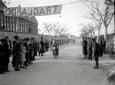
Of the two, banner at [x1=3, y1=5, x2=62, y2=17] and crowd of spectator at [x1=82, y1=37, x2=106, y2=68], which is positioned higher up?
banner at [x1=3, y1=5, x2=62, y2=17]

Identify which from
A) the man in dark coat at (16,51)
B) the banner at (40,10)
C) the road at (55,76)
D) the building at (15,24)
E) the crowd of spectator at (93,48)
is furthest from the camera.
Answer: the building at (15,24)

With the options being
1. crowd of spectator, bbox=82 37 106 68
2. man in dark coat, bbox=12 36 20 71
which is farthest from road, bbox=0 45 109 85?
crowd of spectator, bbox=82 37 106 68

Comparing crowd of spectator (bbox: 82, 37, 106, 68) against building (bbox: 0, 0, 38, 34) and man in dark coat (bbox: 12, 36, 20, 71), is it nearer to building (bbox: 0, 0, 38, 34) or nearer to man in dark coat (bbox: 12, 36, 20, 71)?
man in dark coat (bbox: 12, 36, 20, 71)

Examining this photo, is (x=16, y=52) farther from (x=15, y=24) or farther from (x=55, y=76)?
(x=15, y=24)

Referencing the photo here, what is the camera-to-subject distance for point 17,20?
63406 millimetres

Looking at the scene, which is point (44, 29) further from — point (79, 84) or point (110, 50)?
point (79, 84)

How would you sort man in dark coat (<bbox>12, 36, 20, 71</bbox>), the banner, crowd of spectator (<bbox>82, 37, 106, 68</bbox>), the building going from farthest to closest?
the building, the banner, crowd of spectator (<bbox>82, 37, 106, 68</bbox>), man in dark coat (<bbox>12, 36, 20, 71</bbox>)

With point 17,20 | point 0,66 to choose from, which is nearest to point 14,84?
point 0,66

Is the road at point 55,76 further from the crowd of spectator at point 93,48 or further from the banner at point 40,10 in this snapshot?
the banner at point 40,10

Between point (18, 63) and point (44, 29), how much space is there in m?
91.1

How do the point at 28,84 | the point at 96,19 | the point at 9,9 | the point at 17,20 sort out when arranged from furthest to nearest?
1. the point at 17,20
2. the point at 96,19
3. the point at 9,9
4. the point at 28,84

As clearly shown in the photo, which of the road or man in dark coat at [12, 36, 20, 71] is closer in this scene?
the road

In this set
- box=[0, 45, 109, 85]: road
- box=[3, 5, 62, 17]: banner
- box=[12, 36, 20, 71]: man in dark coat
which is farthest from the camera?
box=[3, 5, 62, 17]: banner

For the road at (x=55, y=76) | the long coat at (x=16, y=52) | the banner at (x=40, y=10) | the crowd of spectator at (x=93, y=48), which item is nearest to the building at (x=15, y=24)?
the crowd of spectator at (x=93, y=48)
